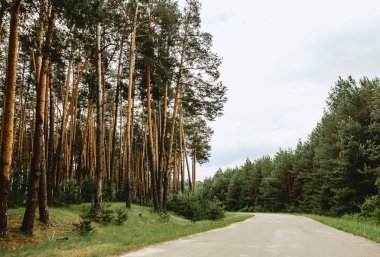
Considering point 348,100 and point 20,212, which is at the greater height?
point 348,100

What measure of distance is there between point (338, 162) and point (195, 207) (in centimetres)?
1160

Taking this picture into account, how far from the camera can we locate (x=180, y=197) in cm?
2581

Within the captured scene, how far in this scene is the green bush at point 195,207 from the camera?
23875 millimetres

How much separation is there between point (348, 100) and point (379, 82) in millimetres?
2725

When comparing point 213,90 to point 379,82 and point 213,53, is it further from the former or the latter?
point 379,82

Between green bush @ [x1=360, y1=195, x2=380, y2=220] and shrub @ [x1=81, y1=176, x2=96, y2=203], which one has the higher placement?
shrub @ [x1=81, y1=176, x2=96, y2=203]

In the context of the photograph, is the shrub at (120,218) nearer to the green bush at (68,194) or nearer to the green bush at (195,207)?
the green bush at (68,194)

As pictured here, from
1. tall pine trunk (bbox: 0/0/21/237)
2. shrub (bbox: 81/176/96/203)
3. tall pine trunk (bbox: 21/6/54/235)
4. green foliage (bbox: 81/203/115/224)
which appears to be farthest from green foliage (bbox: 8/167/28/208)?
tall pine trunk (bbox: 0/0/21/237)

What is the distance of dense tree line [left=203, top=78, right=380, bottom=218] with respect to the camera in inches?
977

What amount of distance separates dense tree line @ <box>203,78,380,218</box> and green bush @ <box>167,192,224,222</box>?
10.8 ft

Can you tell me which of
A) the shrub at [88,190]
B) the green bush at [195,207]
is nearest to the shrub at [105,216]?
the shrub at [88,190]

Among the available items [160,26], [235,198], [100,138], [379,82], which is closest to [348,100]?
[379,82]

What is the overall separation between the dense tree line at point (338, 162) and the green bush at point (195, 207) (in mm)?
3294

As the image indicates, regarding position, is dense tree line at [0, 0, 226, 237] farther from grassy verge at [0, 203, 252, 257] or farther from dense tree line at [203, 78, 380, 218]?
dense tree line at [203, 78, 380, 218]
